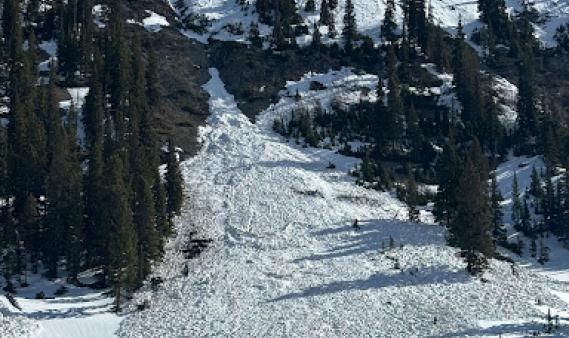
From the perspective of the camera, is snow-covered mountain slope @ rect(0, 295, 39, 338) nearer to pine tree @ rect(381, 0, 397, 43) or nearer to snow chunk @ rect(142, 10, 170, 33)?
snow chunk @ rect(142, 10, 170, 33)

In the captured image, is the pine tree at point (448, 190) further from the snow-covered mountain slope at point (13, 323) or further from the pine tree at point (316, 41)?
the pine tree at point (316, 41)

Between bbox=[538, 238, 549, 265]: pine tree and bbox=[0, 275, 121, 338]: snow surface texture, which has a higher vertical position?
bbox=[0, 275, 121, 338]: snow surface texture

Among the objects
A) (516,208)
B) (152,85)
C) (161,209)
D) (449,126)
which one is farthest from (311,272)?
(449,126)

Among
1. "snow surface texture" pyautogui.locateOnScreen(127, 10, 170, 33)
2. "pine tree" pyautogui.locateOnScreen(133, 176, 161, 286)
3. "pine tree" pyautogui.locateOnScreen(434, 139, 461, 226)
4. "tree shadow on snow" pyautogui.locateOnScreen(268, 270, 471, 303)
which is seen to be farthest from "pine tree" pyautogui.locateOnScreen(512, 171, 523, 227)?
"snow surface texture" pyautogui.locateOnScreen(127, 10, 170, 33)

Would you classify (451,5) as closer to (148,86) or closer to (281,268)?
(148,86)

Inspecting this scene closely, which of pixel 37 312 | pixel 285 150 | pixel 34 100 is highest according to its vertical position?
pixel 34 100

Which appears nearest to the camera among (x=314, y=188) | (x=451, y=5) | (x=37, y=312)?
(x=37, y=312)

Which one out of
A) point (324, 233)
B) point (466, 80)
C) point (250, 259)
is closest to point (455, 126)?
point (466, 80)
